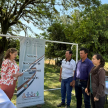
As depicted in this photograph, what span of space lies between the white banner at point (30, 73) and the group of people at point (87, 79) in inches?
29.4

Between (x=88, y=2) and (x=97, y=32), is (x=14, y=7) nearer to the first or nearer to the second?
(x=88, y=2)

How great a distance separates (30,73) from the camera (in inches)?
126

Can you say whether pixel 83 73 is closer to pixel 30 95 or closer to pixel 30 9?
pixel 30 95

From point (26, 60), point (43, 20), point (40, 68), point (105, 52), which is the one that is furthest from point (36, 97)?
point (43, 20)

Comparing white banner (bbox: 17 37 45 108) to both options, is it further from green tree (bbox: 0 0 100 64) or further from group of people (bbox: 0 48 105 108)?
green tree (bbox: 0 0 100 64)

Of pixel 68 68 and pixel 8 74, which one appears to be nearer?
pixel 8 74

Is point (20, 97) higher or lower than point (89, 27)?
lower

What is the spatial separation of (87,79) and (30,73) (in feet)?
5.20

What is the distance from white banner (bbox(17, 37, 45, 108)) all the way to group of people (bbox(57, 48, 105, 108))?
75 cm

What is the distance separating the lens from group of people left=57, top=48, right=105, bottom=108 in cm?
197

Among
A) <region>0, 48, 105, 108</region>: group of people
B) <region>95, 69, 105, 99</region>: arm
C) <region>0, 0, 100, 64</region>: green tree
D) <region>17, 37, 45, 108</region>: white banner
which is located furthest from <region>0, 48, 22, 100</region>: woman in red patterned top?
<region>0, 0, 100, 64</region>: green tree

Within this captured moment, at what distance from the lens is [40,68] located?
3381mm

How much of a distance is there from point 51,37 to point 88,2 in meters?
5.48

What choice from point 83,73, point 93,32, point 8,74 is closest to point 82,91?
point 83,73
